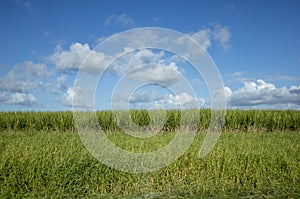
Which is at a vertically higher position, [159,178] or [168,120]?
[168,120]

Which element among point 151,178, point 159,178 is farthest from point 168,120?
point 151,178

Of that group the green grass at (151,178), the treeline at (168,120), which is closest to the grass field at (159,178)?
the green grass at (151,178)

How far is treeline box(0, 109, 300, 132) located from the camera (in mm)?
15703

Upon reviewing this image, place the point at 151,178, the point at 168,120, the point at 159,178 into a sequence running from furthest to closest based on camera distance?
1. the point at 168,120
2. the point at 159,178
3. the point at 151,178

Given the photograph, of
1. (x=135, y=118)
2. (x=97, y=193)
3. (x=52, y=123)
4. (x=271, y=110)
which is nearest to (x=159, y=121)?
(x=135, y=118)

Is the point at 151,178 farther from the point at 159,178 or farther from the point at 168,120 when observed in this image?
the point at 168,120

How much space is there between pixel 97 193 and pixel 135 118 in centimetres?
1023

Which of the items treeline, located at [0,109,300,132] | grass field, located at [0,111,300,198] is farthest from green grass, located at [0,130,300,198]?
treeline, located at [0,109,300,132]

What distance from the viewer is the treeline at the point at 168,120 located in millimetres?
Answer: 15703

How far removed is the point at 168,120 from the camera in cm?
1606

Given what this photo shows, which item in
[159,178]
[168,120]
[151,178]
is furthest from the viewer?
[168,120]

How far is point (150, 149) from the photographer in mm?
8180

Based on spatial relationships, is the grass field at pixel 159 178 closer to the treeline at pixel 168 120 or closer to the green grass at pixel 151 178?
the green grass at pixel 151 178

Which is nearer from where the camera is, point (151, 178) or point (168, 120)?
point (151, 178)
